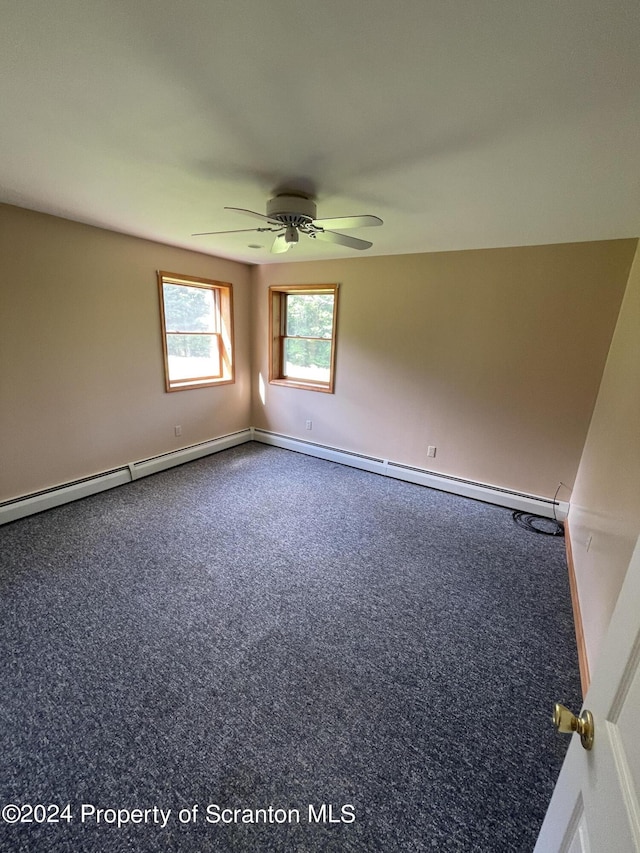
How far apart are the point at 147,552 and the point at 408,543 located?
2.00 meters

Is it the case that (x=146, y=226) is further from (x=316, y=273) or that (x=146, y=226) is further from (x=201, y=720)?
(x=201, y=720)

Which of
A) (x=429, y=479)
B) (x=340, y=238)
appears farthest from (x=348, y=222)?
(x=429, y=479)

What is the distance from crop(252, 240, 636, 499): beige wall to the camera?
9.67 feet

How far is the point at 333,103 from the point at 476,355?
8.70 feet

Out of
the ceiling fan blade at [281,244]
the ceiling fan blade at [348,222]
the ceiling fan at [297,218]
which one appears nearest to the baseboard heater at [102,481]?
the ceiling fan blade at [281,244]

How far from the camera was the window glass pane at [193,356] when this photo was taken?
13.6 feet

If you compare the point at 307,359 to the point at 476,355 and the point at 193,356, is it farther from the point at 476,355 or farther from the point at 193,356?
the point at 476,355

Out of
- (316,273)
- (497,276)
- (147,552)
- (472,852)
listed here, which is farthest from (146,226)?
(472,852)

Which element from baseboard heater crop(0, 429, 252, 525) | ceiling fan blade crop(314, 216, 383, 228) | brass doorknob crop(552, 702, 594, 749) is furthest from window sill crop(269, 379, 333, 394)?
brass doorknob crop(552, 702, 594, 749)

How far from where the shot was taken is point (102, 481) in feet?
11.5

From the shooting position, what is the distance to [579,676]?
1.79 metres

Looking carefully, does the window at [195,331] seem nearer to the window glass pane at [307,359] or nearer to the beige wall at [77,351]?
the beige wall at [77,351]

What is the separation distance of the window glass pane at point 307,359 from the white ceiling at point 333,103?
2.30m

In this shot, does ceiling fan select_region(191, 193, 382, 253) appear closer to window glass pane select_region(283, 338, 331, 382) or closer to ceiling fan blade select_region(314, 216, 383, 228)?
ceiling fan blade select_region(314, 216, 383, 228)
